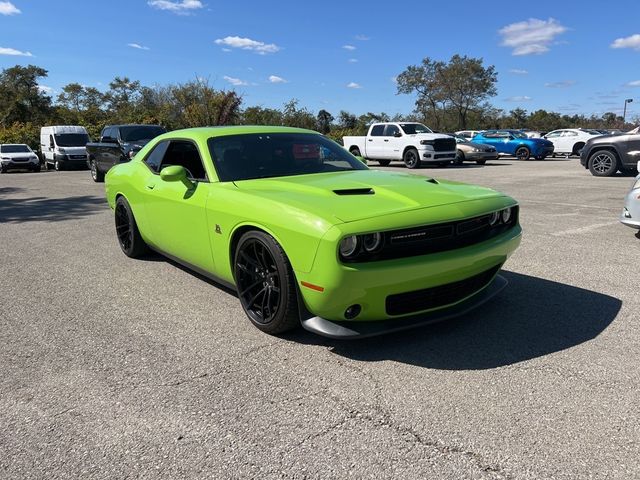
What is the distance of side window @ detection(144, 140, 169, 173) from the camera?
4949 mm

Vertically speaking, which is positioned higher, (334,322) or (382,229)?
(382,229)

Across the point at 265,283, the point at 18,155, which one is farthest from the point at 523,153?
the point at 265,283

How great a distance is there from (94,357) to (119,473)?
127 cm

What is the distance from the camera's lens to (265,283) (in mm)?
3371

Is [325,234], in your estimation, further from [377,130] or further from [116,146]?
[377,130]

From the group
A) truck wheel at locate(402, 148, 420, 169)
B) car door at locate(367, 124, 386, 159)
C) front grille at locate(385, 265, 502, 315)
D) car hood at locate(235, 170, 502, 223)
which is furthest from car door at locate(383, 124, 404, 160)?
front grille at locate(385, 265, 502, 315)

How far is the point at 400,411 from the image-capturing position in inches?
98.9

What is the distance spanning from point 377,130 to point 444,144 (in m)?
2.98

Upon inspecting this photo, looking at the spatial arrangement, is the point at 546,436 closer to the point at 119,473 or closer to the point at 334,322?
the point at 334,322

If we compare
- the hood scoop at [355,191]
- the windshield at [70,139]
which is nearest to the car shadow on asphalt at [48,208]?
the hood scoop at [355,191]

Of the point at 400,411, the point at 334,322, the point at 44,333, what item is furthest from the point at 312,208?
the point at 44,333

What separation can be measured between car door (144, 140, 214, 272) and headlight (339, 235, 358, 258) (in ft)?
4.62

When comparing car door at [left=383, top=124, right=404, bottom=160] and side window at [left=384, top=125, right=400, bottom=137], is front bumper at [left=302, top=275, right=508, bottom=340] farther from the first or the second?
side window at [left=384, top=125, right=400, bottom=137]

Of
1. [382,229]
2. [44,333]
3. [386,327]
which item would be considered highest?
[382,229]
